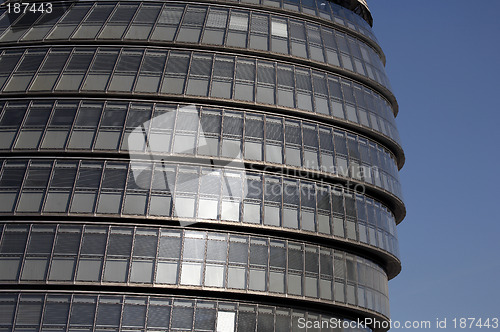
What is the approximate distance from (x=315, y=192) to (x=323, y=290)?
5376 millimetres

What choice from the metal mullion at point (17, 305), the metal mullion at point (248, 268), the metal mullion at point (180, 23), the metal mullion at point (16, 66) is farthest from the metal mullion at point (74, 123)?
the metal mullion at point (248, 268)

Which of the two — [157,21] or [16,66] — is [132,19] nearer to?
[157,21]

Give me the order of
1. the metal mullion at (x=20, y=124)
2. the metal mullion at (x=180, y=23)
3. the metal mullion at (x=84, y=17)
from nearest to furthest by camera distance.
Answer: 1. the metal mullion at (x=20, y=124)
2. the metal mullion at (x=180, y=23)
3. the metal mullion at (x=84, y=17)

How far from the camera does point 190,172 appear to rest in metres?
34.8

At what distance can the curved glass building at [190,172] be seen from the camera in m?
32.9

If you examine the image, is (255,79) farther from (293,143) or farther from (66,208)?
(66,208)

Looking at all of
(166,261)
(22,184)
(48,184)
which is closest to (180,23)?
(48,184)

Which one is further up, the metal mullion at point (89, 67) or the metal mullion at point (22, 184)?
the metal mullion at point (89, 67)

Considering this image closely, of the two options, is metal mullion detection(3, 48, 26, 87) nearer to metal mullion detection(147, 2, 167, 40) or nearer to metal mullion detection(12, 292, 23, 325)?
metal mullion detection(147, 2, 167, 40)

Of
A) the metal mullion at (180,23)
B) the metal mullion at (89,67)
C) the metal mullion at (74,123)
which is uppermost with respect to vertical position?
the metal mullion at (180,23)

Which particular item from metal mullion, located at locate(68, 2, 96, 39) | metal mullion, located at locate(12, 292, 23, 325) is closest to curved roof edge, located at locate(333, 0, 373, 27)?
metal mullion, located at locate(68, 2, 96, 39)

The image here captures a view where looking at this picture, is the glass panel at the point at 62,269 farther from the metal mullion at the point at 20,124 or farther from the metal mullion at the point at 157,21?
the metal mullion at the point at 157,21

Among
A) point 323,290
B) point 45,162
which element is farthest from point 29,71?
point 323,290

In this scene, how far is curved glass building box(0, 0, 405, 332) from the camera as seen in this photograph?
3288 cm
